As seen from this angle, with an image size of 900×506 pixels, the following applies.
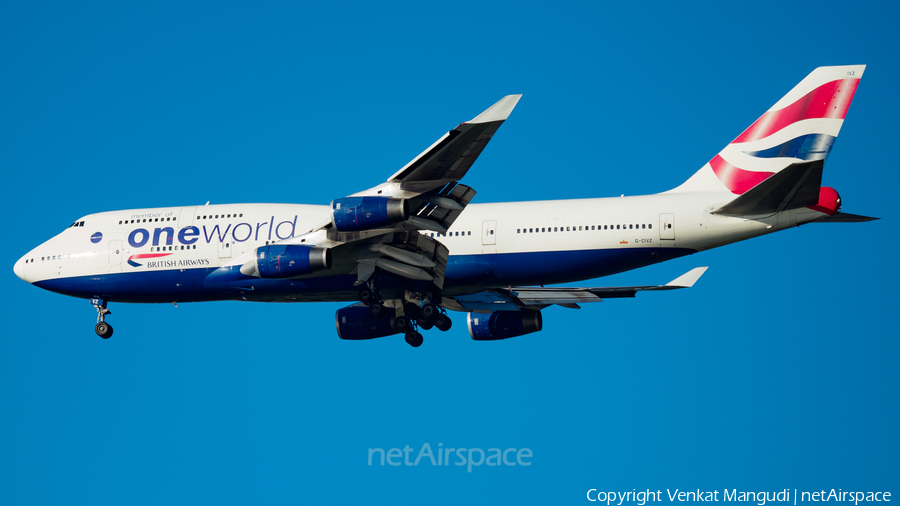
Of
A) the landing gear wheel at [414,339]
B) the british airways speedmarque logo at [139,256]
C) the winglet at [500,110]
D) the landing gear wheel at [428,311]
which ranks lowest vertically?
the landing gear wheel at [414,339]

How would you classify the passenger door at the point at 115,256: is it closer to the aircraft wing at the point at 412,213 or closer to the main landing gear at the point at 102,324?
the main landing gear at the point at 102,324

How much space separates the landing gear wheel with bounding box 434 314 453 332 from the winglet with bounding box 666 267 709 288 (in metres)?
7.77

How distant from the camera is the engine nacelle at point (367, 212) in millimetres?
22188

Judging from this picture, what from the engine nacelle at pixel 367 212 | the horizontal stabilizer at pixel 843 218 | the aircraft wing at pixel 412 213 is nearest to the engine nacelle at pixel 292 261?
the aircraft wing at pixel 412 213

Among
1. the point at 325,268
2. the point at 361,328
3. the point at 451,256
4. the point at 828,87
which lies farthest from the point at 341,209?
the point at 828,87

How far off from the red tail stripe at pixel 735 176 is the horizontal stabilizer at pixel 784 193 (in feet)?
8.13

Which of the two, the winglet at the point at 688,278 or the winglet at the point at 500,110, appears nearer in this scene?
the winglet at the point at 500,110

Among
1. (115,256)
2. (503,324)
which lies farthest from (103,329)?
(503,324)

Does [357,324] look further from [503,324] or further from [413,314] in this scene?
[503,324]

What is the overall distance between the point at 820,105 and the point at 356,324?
15.4 m

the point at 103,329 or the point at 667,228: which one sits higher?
the point at 667,228

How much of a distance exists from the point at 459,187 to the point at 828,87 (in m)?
11.7

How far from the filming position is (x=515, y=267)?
2658cm

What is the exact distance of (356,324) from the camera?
30203 mm
